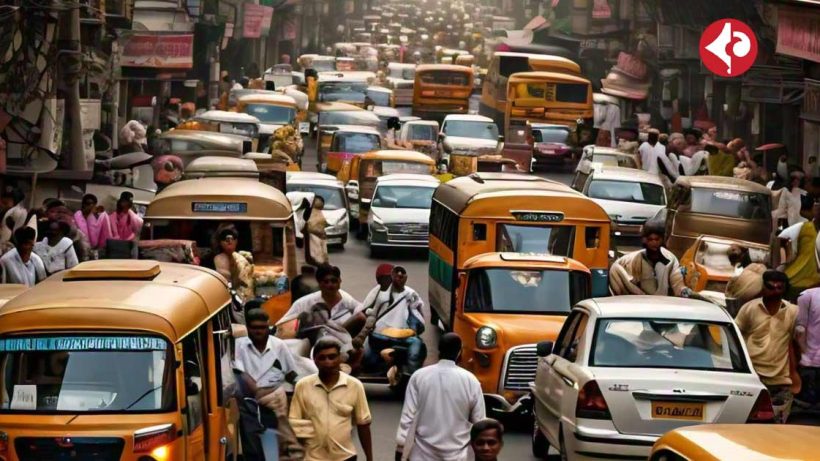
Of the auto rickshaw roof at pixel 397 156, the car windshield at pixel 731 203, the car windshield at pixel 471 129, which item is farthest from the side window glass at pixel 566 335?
the car windshield at pixel 471 129

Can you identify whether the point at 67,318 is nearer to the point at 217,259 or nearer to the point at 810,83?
the point at 217,259

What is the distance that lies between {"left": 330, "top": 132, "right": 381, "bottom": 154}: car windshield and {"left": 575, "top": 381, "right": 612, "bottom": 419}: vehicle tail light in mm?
31255

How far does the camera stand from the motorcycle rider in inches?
706

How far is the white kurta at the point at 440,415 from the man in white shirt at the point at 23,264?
849 cm

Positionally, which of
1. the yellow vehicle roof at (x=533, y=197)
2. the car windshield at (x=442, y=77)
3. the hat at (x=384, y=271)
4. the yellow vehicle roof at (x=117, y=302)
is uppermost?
the car windshield at (x=442, y=77)

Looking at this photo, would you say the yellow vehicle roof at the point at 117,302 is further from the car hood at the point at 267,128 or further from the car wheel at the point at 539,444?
the car hood at the point at 267,128

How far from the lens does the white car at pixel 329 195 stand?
109 ft

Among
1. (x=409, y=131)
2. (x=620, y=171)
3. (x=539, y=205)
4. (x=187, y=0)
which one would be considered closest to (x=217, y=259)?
(x=539, y=205)

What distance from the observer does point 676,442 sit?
8.36 metres

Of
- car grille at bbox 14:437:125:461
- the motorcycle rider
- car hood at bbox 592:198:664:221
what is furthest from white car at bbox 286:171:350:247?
car grille at bbox 14:437:125:461

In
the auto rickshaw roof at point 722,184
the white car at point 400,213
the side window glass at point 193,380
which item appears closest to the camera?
the side window glass at point 193,380

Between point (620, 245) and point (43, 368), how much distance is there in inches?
867

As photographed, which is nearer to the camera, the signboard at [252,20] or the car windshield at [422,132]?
the car windshield at [422,132]

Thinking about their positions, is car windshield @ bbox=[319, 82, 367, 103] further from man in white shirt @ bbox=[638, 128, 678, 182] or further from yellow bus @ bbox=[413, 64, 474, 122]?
man in white shirt @ bbox=[638, 128, 678, 182]
